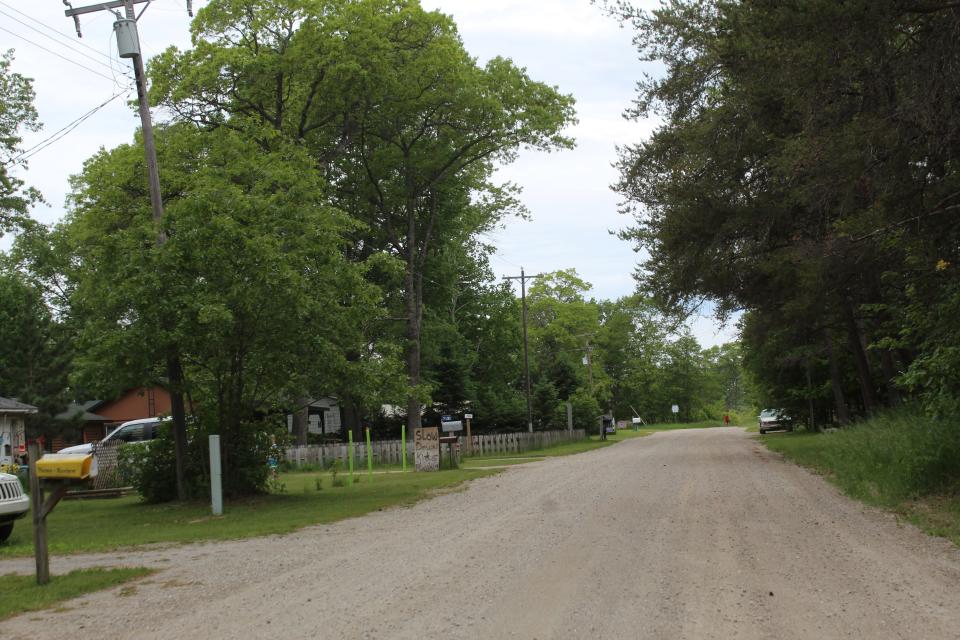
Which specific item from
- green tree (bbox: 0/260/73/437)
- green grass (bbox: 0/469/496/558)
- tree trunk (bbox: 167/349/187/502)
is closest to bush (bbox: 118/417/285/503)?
tree trunk (bbox: 167/349/187/502)

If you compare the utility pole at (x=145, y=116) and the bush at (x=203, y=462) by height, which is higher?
the utility pole at (x=145, y=116)

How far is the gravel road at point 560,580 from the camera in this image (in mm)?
6000

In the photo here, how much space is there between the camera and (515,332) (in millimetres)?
52688

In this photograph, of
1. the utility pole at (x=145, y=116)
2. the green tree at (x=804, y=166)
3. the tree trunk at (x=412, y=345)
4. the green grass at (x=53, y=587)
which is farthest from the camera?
the tree trunk at (x=412, y=345)

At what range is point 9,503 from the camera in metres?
12.5

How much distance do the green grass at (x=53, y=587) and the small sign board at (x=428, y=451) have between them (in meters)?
17.7

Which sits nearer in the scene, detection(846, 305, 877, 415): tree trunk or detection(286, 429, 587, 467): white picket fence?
detection(846, 305, 877, 415): tree trunk

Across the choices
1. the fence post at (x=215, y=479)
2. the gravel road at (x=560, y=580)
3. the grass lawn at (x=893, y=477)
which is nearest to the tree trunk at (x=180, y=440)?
the fence post at (x=215, y=479)

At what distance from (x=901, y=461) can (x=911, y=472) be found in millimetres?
622

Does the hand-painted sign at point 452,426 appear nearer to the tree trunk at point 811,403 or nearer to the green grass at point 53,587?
the tree trunk at point 811,403

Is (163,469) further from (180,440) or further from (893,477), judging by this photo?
(893,477)

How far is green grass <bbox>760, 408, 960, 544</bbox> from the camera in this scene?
36.0 ft

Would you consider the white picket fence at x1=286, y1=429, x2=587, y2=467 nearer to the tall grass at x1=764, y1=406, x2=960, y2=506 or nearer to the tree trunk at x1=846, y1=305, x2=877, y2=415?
the tree trunk at x1=846, y1=305, x2=877, y2=415

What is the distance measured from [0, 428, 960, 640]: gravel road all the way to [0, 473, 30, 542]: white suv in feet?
7.58
